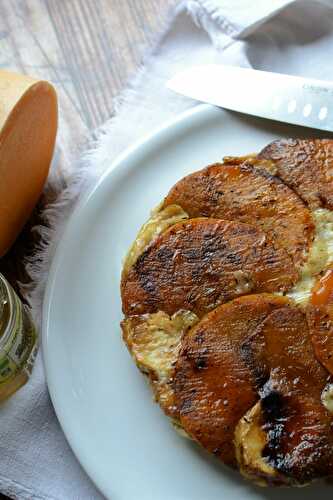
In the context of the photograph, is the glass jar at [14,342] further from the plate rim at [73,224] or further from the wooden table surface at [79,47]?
the wooden table surface at [79,47]

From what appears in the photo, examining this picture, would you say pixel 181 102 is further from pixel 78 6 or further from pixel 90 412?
pixel 90 412

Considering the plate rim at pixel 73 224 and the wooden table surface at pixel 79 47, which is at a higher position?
the wooden table surface at pixel 79 47

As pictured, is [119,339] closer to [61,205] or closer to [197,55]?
[61,205]

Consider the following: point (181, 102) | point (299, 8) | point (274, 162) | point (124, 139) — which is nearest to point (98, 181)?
point (124, 139)

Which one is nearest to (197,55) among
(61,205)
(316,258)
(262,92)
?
(262,92)

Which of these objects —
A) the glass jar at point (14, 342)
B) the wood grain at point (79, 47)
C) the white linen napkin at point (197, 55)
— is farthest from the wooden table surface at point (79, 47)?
the glass jar at point (14, 342)
